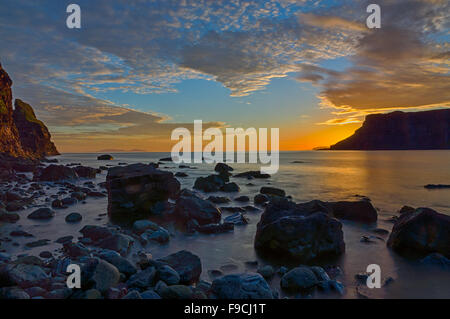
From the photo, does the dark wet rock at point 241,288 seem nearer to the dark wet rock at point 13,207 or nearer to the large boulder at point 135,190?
the large boulder at point 135,190

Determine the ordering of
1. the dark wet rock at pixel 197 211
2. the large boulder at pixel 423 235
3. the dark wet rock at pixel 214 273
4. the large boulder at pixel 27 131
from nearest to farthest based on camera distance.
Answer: the dark wet rock at pixel 214 273 → the large boulder at pixel 423 235 → the dark wet rock at pixel 197 211 → the large boulder at pixel 27 131

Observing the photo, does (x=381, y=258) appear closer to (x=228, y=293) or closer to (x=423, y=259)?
(x=423, y=259)

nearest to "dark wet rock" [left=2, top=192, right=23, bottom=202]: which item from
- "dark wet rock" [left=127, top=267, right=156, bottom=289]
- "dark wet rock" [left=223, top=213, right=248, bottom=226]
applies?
"dark wet rock" [left=223, top=213, right=248, bottom=226]

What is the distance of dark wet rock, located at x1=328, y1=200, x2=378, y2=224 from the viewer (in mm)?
14031

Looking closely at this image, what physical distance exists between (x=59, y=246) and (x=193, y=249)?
4.76m

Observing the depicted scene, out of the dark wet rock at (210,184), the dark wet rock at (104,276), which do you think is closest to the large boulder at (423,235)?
the dark wet rock at (104,276)

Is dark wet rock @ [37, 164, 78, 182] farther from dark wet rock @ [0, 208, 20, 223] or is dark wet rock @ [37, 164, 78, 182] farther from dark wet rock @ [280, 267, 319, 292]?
dark wet rock @ [280, 267, 319, 292]

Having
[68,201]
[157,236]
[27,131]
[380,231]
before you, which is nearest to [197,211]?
[157,236]

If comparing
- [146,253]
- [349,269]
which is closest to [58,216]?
[146,253]

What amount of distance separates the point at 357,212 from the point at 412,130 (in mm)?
214547

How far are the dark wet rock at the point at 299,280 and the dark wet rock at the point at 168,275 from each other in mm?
2709

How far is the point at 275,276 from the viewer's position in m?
7.48

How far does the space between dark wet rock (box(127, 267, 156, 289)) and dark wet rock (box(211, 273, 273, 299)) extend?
4.89 ft

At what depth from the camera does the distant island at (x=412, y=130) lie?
17875 cm
